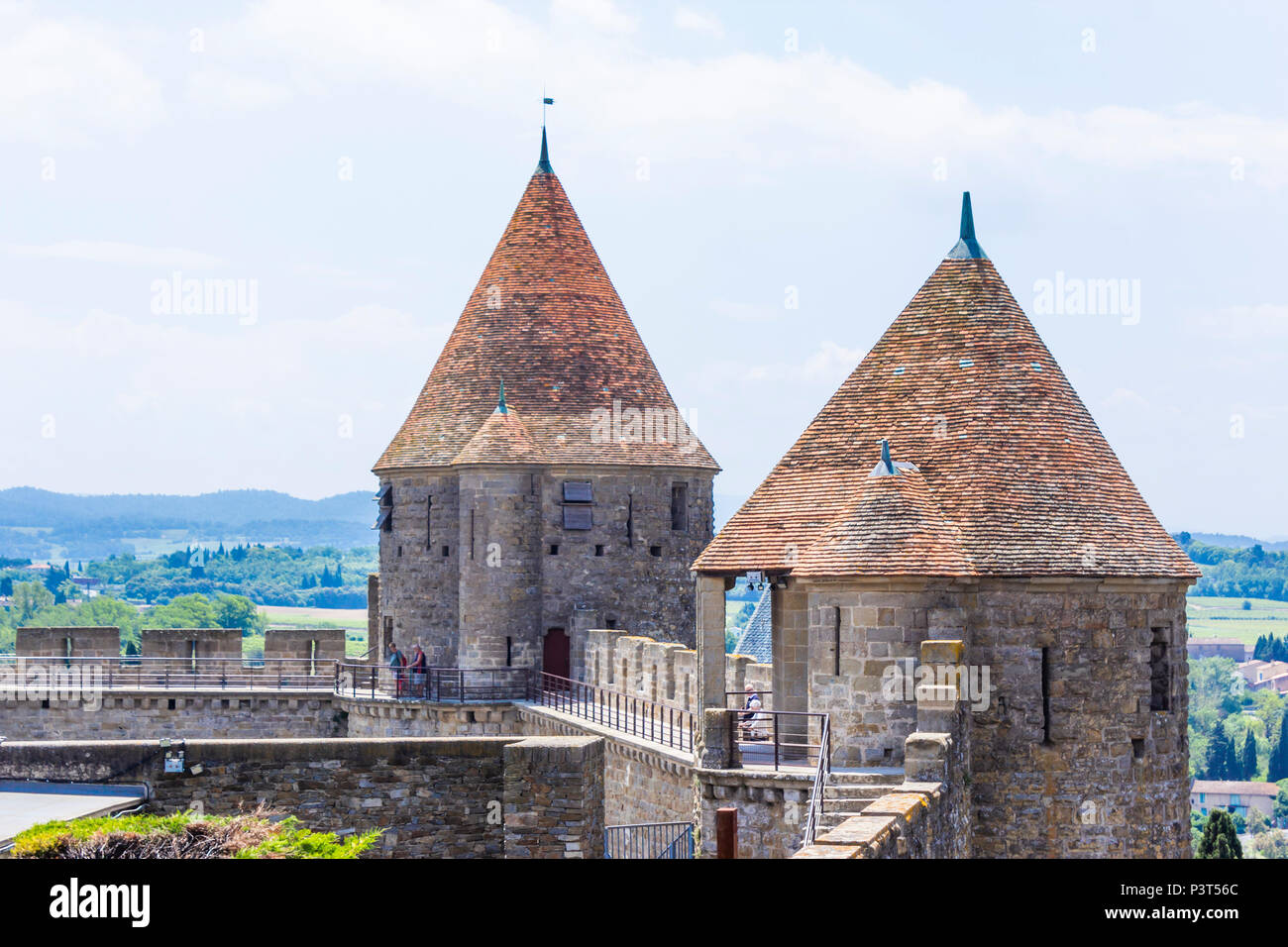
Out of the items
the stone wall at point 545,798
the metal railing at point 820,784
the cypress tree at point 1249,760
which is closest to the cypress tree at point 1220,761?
the cypress tree at point 1249,760

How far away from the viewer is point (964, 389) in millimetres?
23297

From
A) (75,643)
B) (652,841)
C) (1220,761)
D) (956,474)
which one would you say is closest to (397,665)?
(75,643)

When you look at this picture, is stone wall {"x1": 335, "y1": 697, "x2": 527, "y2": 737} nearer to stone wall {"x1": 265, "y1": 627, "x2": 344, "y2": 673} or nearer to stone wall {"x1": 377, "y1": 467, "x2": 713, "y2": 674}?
stone wall {"x1": 377, "y1": 467, "x2": 713, "y2": 674}

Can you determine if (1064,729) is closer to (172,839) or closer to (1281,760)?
(172,839)

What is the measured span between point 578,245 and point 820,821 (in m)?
25.3

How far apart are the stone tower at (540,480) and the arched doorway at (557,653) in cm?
3

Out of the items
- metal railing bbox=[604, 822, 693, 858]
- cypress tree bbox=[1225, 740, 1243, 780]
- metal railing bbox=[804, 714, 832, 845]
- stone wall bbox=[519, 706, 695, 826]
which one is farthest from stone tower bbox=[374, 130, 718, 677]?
cypress tree bbox=[1225, 740, 1243, 780]

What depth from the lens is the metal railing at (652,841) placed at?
2450cm

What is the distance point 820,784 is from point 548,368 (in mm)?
21836

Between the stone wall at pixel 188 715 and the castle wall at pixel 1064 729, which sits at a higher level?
the castle wall at pixel 1064 729

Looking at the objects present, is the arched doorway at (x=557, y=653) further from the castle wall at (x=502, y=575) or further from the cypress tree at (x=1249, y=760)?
the cypress tree at (x=1249, y=760)
